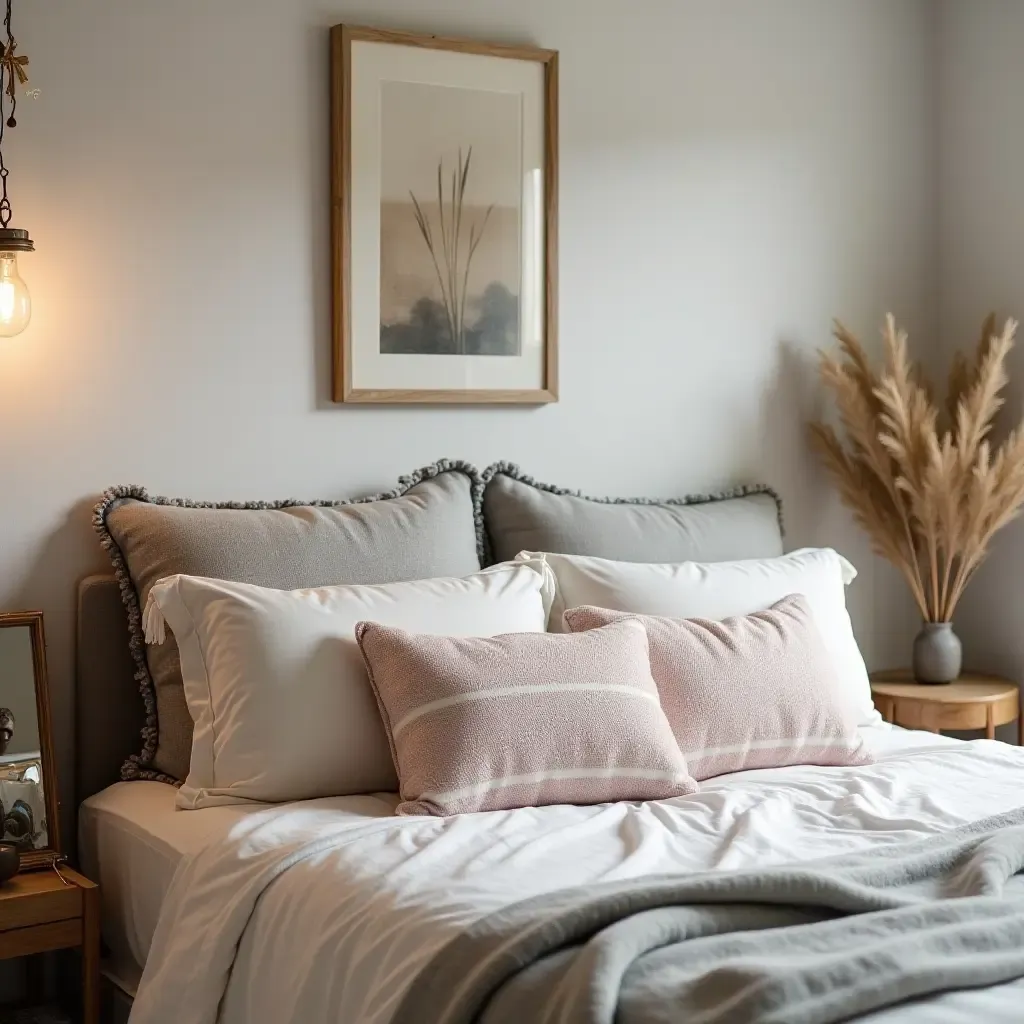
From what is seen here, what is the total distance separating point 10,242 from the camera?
105 inches

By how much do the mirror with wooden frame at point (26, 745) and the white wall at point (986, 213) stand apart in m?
2.53

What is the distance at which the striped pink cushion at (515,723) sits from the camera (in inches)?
94.3

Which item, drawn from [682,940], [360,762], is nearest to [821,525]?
[360,762]

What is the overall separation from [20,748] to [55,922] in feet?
1.16

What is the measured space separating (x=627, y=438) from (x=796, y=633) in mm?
855

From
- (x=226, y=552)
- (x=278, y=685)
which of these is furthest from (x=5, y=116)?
(x=278, y=685)

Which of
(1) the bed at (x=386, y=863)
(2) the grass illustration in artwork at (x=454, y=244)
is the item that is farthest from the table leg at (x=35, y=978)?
(2) the grass illustration in artwork at (x=454, y=244)

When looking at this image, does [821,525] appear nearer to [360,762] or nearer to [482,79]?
[482,79]

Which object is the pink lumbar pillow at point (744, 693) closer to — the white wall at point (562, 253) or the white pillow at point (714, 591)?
the white pillow at point (714, 591)

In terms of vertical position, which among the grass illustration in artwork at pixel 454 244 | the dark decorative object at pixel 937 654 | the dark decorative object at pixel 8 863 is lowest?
the dark decorative object at pixel 8 863

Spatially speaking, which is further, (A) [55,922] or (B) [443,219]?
(B) [443,219]

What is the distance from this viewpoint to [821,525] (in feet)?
12.8

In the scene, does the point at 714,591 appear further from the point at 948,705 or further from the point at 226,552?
the point at 226,552

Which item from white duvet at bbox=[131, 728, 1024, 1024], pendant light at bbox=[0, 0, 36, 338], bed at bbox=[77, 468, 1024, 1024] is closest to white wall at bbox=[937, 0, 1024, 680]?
bed at bbox=[77, 468, 1024, 1024]
